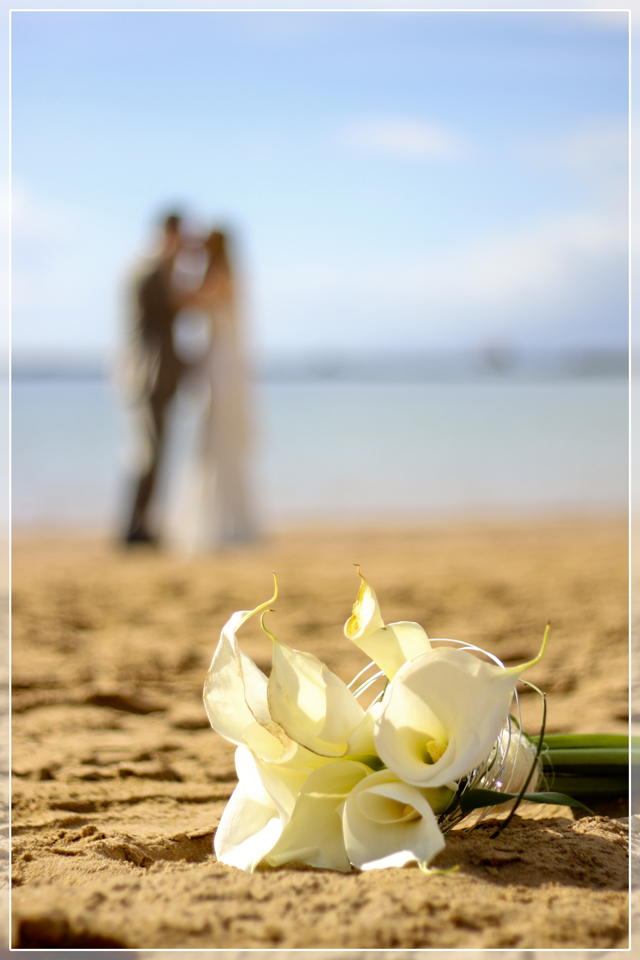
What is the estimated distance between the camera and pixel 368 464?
505 inches

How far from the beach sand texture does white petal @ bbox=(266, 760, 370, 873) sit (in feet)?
0.09

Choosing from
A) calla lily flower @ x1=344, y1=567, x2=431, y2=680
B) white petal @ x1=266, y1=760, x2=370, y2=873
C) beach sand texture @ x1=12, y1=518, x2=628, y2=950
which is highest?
calla lily flower @ x1=344, y1=567, x2=431, y2=680

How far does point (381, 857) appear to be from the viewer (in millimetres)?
1069

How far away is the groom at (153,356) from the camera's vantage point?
7.64 metres

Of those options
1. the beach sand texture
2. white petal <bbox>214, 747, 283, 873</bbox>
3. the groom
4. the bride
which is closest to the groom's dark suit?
the groom

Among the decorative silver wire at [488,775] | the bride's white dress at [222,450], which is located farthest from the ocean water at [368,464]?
the decorative silver wire at [488,775]

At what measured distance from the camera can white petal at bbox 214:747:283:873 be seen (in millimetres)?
1205

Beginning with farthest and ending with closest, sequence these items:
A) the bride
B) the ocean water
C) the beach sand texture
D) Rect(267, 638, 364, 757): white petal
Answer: the ocean water, the bride, Rect(267, 638, 364, 757): white petal, the beach sand texture

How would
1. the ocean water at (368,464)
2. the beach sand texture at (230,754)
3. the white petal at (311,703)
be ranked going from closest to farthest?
the beach sand texture at (230,754) → the white petal at (311,703) → the ocean water at (368,464)

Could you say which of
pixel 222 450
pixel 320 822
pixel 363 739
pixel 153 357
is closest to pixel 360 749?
pixel 363 739

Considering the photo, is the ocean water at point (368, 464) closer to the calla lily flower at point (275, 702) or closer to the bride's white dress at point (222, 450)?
the bride's white dress at point (222, 450)

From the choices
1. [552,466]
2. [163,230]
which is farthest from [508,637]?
[552,466]

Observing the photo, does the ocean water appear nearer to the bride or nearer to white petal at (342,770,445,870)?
the bride

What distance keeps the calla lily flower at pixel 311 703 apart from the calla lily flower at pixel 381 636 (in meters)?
0.07
